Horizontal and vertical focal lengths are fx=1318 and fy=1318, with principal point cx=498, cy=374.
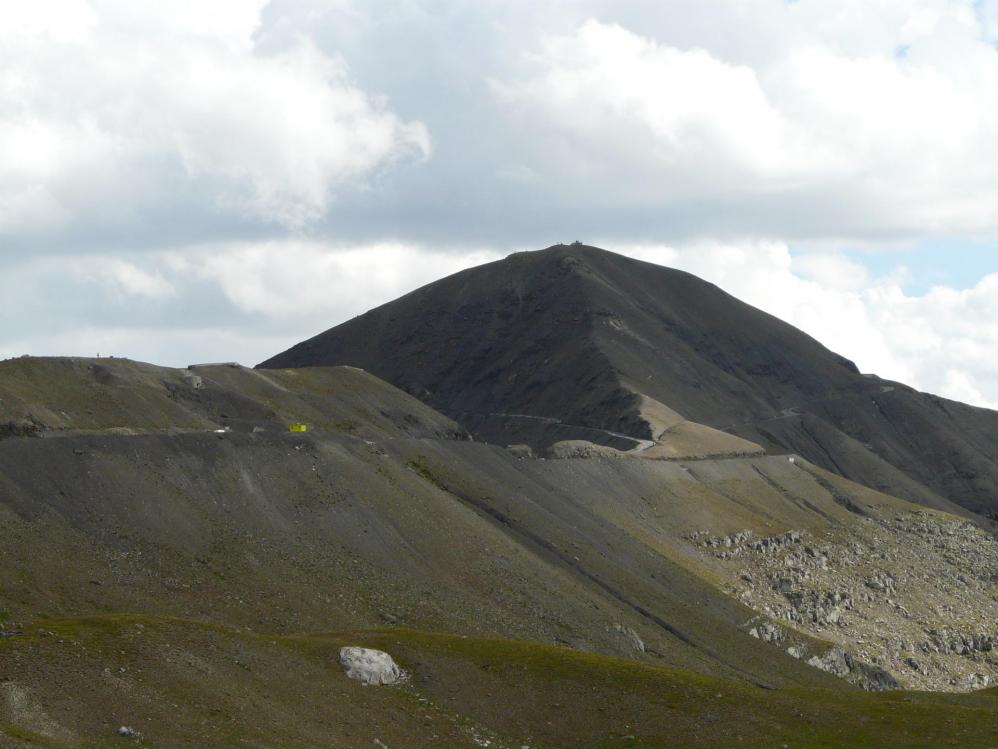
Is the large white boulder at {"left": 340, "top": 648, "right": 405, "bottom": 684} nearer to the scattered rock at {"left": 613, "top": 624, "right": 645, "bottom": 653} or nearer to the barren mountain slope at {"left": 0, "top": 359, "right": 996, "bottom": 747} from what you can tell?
the barren mountain slope at {"left": 0, "top": 359, "right": 996, "bottom": 747}

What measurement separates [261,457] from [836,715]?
44.3 meters

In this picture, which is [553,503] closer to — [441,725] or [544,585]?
[544,585]

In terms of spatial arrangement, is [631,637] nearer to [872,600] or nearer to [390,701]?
[390,701]

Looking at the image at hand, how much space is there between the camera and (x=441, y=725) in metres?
56.2

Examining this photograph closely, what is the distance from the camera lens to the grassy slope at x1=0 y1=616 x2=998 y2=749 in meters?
45.9

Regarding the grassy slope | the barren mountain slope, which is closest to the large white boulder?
the grassy slope

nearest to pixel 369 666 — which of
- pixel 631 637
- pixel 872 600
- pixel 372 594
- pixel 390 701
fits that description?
pixel 390 701

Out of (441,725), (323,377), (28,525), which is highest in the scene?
(323,377)

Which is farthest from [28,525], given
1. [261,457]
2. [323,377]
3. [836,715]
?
[323,377]

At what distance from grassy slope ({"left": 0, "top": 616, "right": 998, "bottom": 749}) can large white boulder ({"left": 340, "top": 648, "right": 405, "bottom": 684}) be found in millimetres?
528

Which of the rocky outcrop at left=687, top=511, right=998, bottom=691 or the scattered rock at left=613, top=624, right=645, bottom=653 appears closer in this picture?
the scattered rock at left=613, top=624, right=645, bottom=653

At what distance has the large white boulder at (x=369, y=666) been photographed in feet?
190

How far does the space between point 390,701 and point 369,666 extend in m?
2.28

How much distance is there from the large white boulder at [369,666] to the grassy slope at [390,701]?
528mm
